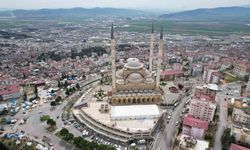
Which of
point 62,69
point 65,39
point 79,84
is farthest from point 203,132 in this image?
point 65,39

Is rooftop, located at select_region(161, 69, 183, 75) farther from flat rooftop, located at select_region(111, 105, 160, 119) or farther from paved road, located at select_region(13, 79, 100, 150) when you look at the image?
paved road, located at select_region(13, 79, 100, 150)

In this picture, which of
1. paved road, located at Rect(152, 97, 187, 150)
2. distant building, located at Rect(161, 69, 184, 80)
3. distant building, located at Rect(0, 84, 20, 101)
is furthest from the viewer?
distant building, located at Rect(161, 69, 184, 80)

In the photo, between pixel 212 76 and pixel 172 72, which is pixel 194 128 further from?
pixel 172 72

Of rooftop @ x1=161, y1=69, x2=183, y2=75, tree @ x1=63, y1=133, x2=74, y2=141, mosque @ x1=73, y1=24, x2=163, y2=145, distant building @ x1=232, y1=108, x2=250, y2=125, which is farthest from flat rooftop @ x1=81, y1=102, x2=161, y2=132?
rooftop @ x1=161, y1=69, x2=183, y2=75

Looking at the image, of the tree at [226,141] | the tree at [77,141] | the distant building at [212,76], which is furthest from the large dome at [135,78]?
the distant building at [212,76]

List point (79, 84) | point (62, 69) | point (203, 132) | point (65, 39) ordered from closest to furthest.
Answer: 1. point (203, 132)
2. point (79, 84)
3. point (62, 69)
4. point (65, 39)

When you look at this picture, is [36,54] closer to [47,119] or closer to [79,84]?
[79,84]
